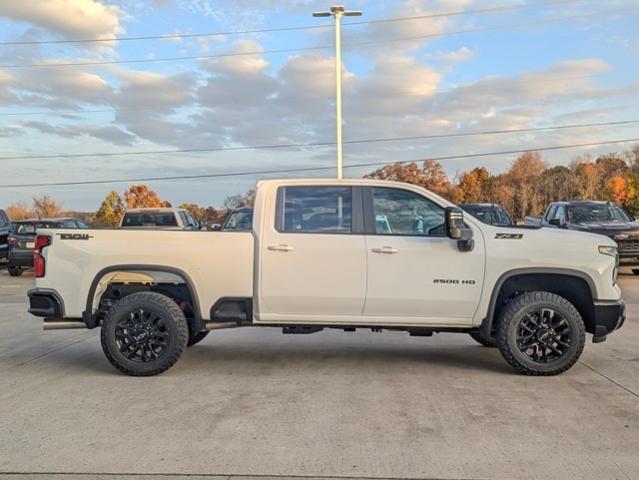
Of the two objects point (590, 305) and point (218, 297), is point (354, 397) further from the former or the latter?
point (590, 305)

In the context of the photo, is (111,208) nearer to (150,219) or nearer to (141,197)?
(141,197)

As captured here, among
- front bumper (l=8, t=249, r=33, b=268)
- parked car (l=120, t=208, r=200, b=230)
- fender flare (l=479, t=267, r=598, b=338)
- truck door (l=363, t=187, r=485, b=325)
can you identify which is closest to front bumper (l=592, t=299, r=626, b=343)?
fender flare (l=479, t=267, r=598, b=338)

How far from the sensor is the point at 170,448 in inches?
173

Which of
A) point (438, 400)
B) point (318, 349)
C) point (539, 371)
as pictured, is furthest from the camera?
point (318, 349)

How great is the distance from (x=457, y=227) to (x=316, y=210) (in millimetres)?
1449

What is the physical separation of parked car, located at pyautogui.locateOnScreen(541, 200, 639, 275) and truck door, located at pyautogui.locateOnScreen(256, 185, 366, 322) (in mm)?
10636

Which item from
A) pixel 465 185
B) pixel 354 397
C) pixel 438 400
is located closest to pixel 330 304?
pixel 354 397

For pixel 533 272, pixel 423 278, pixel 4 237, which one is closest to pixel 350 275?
pixel 423 278

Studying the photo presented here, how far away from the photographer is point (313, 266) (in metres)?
6.27

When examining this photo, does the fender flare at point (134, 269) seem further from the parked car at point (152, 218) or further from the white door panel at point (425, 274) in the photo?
the parked car at point (152, 218)

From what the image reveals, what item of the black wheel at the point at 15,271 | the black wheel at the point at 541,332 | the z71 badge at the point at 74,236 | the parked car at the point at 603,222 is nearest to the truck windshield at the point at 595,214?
the parked car at the point at 603,222

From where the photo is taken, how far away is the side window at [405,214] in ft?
21.0

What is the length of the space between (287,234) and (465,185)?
5999 centimetres

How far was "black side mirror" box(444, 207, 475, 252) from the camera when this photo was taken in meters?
6.07
